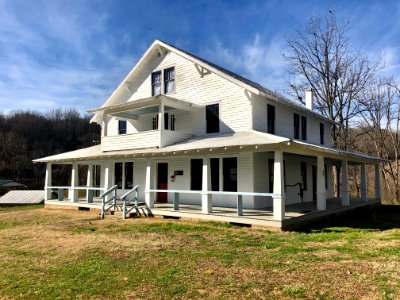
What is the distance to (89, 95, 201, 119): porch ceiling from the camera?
16359 millimetres

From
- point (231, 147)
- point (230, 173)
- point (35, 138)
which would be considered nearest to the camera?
point (231, 147)

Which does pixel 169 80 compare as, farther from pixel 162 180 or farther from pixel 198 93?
pixel 162 180

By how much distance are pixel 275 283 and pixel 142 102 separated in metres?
12.4

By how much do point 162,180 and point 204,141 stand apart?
4.42 metres

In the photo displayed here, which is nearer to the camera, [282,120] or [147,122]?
[282,120]

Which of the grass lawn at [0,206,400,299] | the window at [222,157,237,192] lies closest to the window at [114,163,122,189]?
the window at [222,157,237,192]

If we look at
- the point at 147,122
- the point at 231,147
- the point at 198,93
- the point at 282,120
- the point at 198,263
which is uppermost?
the point at 198,93

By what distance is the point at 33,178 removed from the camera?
7231cm

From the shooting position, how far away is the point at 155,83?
2030 cm

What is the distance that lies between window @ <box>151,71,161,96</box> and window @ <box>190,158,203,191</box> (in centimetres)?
534

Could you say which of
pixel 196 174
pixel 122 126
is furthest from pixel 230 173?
pixel 122 126

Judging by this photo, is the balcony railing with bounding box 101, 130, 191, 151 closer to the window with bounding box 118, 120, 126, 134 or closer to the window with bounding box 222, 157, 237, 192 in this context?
the window with bounding box 118, 120, 126, 134

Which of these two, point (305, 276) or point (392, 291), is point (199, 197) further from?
point (392, 291)

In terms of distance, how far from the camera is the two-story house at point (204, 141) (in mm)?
14328
